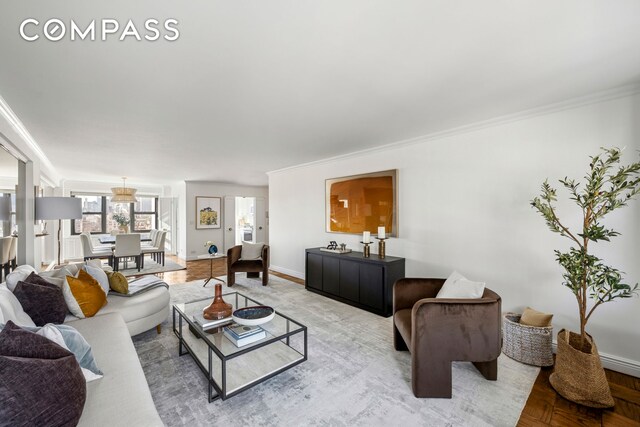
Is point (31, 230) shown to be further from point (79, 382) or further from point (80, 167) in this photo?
point (79, 382)

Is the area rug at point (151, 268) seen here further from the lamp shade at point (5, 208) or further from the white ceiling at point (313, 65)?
the white ceiling at point (313, 65)

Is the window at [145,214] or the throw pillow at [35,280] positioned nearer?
the throw pillow at [35,280]

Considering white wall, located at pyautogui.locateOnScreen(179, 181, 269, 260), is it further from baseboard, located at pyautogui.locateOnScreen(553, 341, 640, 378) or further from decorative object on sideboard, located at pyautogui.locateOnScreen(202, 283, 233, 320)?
baseboard, located at pyautogui.locateOnScreen(553, 341, 640, 378)

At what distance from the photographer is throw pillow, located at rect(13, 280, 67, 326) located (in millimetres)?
2105

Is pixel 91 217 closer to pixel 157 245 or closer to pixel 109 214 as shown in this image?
pixel 109 214

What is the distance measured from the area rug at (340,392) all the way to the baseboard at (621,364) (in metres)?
0.64

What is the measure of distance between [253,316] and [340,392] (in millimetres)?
890

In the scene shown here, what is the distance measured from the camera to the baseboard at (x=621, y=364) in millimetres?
2302

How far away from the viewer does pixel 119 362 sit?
173 centimetres

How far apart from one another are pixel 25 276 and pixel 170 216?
674 cm

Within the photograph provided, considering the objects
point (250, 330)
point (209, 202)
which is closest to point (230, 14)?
point (250, 330)

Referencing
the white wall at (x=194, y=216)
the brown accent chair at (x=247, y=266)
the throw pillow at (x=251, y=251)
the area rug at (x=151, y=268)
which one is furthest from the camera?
the white wall at (x=194, y=216)

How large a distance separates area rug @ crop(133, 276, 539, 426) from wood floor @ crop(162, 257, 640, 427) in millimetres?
66

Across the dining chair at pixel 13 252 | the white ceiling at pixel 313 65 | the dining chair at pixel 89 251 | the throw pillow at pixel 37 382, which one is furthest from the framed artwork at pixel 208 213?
the throw pillow at pixel 37 382
